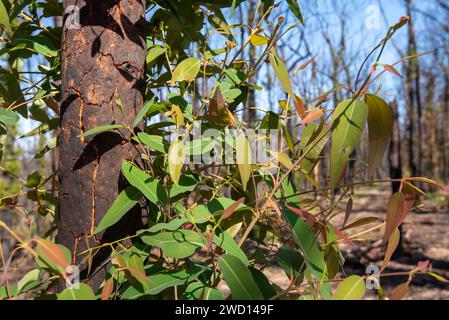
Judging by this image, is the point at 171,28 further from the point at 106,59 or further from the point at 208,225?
the point at 208,225

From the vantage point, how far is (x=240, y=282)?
504 millimetres

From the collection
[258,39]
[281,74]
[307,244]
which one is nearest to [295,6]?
[258,39]

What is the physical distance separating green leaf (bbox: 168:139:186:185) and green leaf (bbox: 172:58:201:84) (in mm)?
148

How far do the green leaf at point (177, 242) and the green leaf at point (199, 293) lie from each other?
44mm

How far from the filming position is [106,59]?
661mm

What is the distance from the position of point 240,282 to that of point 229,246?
0.24ft

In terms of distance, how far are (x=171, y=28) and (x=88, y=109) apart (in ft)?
0.79

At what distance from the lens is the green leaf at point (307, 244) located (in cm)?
54

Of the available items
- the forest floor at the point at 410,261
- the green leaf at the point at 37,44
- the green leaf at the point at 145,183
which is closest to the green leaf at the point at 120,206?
the green leaf at the point at 145,183

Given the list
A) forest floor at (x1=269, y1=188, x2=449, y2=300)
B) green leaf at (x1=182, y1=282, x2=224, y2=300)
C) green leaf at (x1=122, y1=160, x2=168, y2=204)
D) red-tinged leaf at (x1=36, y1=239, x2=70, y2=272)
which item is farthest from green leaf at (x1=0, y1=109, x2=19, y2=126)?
forest floor at (x1=269, y1=188, x2=449, y2=300)

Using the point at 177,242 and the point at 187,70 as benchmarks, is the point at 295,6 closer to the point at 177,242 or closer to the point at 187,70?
the point at 187,70

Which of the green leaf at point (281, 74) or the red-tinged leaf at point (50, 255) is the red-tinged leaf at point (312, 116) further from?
the red-tinged leaf at point (50, 255)

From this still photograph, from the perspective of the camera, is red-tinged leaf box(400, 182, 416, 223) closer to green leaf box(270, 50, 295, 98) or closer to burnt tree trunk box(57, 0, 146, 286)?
green leaf box(270, 50, 295, 98)
